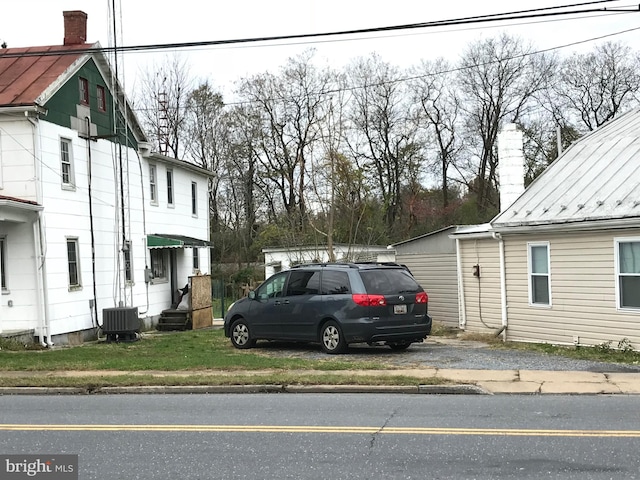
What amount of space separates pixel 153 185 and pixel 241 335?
11.4 metres

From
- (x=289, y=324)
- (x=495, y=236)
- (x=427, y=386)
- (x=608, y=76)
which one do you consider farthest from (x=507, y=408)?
(x=608, y=76)

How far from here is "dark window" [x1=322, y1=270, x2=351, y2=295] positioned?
1456 cm

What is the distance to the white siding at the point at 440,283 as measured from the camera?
67.2ft

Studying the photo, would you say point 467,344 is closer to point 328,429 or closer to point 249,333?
point 249,333

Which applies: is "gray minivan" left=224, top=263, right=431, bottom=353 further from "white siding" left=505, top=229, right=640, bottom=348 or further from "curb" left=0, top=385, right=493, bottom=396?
"white siding" left=505, top=229, right=640, bottom=348

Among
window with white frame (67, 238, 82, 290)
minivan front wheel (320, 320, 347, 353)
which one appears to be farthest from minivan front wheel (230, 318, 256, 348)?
window with white frame (67, 238, 82, 290)

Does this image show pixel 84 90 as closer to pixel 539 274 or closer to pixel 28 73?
pixel 28 73

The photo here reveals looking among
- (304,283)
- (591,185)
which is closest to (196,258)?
(304,283)

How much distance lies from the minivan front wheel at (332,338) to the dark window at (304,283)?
30.0 inches

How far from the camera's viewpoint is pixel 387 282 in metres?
14.6

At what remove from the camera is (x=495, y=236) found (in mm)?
17891

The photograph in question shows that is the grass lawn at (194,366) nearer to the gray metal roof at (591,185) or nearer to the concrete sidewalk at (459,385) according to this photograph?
the concrete sidewalk at (459,385)

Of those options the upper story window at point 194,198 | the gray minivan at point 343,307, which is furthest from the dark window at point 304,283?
the upper story window at point 194,198

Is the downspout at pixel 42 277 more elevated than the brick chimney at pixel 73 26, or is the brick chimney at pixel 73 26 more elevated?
the brick chimney at pixel 73 26
